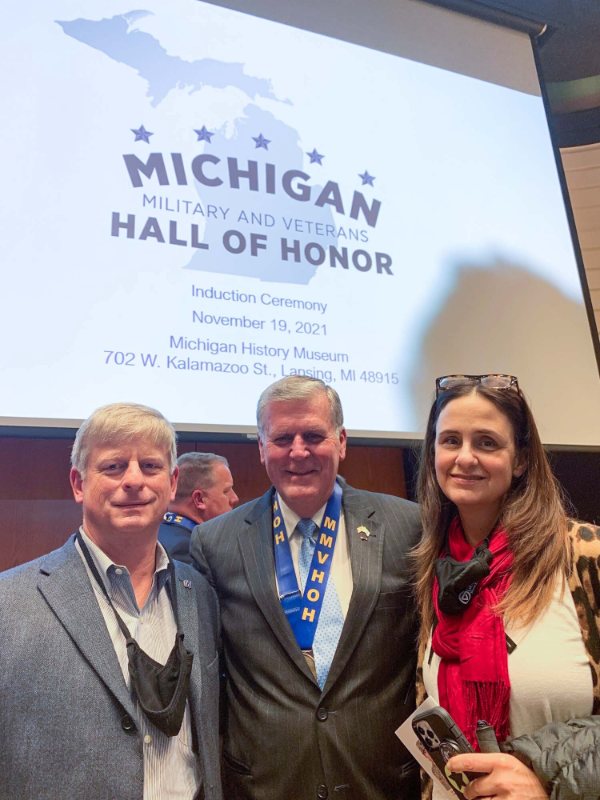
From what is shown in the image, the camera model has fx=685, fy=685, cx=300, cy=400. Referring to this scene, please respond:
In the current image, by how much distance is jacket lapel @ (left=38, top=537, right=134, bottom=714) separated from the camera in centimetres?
161

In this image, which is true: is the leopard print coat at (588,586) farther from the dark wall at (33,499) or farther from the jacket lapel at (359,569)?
the dark wall at (33,499)

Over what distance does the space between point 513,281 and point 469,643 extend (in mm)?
2612

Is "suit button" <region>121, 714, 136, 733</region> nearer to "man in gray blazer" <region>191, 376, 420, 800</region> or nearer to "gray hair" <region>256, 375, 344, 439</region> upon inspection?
"man in gray blazer" <region>191, 376, 420, 800</region>

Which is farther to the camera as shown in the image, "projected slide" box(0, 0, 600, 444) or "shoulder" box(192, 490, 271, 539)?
"projected slide" box(0, 0, 600, 444)

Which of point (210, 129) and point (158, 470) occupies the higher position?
point (210, 129)

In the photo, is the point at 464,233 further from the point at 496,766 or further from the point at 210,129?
the point at 496,766

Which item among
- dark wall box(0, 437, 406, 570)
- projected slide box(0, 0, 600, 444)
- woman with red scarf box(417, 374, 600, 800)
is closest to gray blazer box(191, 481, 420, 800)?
woman with red scarf box(417, 374, 600, 800)

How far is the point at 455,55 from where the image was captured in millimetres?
4129

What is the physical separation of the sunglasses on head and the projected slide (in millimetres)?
1194

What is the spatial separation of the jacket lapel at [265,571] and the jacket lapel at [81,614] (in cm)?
46

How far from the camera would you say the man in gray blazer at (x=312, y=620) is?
1.83 meters

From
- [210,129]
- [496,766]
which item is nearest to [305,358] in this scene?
[210,129]

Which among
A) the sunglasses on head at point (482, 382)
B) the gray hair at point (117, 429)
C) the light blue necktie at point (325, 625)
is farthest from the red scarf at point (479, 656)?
the gray hair at point (117, 429)

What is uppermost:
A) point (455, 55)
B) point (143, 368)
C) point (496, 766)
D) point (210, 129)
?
point (455, 55)
